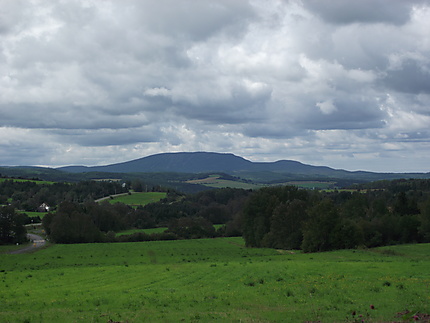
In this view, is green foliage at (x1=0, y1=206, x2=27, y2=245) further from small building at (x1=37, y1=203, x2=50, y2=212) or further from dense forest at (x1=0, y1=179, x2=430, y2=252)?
small building at (x1=37, y1=203, x2=50, y2=212)

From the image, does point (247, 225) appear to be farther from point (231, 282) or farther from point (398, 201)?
point (231, 282)

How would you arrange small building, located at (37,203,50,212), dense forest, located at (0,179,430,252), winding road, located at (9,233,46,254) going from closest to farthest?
dense forest, located at (0,179,430,252)
winding road, located at (9,233,46,254)
small building, located at (37,203,50,212)

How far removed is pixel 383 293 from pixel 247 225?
73.3 m

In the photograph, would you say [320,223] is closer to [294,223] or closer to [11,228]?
[294,223]

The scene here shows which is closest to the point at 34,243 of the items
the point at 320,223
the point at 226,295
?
the point at 320,223

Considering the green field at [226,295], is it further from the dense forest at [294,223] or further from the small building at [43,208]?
the small building at [43,208]

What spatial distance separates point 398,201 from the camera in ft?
336

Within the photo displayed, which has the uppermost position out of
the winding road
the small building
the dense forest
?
the dense forest

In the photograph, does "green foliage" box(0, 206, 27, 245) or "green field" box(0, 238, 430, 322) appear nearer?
"green field" box(0, 238, 430, 322)

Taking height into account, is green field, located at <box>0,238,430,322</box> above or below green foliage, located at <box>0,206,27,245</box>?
above

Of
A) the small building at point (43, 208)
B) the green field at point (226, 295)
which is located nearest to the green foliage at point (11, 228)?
the green field at point (226, 295)

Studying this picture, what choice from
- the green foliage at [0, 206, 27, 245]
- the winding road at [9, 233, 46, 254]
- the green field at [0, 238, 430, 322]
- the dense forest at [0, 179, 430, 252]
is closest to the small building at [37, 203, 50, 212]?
the dense forest at [0, 179, 430, 252]

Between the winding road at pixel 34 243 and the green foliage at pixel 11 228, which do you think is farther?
the green foliage at pixel 11 228

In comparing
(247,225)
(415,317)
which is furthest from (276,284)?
(247,225)
